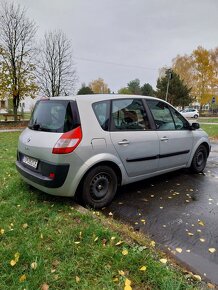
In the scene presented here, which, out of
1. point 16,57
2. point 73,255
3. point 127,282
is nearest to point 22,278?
point 73,255

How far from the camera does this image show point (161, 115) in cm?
495

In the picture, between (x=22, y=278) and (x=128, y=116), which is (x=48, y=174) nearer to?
(x=22, y=278)

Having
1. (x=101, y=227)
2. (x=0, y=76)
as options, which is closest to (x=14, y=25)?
(x=0, y=76)

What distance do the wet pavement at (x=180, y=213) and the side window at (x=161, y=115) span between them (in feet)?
3.95

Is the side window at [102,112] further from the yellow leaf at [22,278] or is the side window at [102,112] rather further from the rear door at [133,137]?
the yellow leaf at [22,278]

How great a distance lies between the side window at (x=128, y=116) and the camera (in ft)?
13.5

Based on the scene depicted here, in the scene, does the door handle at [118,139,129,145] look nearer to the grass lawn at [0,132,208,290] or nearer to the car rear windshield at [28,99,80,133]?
the car rear windshield at [28,99,80,133]

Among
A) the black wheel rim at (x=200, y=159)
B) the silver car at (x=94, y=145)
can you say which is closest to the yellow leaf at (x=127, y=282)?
the silver car at (x=94, y=145)

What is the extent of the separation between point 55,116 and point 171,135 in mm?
2331

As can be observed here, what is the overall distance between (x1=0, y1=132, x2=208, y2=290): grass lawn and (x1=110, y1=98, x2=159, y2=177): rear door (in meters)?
1.14

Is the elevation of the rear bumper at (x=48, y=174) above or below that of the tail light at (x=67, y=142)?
below

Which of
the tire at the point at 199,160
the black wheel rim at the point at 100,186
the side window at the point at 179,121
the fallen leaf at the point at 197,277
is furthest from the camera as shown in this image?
the tire at the point at 199,160

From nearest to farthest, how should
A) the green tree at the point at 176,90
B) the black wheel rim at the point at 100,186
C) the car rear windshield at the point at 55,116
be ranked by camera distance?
the car rear windshield at the point at 55,116, the black wheel rim at the point at 100,186, the green tree at the point at 176,90

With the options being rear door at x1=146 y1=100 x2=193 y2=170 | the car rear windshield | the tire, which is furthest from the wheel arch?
the tire
